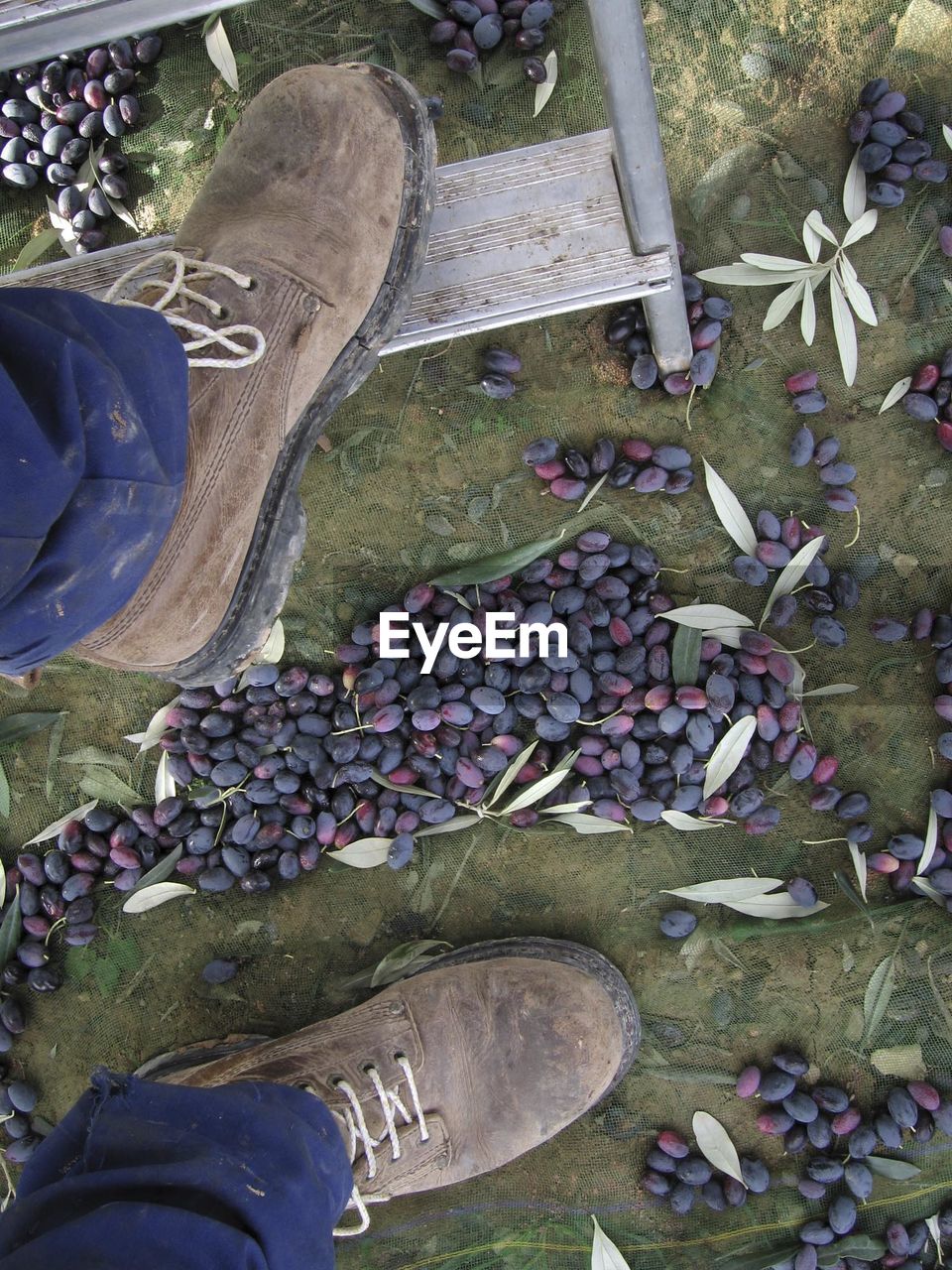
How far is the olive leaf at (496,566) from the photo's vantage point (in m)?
1.60

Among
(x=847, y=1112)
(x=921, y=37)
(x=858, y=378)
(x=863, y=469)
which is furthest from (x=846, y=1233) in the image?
(x=921, y=37)

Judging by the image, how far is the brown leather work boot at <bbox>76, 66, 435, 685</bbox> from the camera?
3.95ft

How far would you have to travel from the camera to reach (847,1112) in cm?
157

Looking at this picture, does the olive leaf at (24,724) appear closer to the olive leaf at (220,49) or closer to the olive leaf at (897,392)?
the olive leaf at (220,49)

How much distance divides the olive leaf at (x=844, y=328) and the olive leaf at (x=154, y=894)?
146cm

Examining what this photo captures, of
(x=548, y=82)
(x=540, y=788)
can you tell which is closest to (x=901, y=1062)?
(x=540, y=788)

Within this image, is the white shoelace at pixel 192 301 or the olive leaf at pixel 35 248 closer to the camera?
the white shoelace at pixel 192 301

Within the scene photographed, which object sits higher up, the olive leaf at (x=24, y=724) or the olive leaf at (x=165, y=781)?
the olive leaf at (x=24, y=724)

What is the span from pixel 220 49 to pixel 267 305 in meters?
0.75

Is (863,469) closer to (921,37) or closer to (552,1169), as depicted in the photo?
(921,37)

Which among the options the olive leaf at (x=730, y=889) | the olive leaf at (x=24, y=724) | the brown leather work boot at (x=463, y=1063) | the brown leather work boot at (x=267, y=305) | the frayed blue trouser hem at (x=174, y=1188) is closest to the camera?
the frayed blue trouser hem at (x=174, y=1188)

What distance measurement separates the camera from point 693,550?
64.3 inches

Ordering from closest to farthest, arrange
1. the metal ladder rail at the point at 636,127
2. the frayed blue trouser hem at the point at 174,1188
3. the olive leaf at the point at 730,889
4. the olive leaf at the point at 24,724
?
the frayed blue trouser hem at the point at 174,1188 → the metal ladder rail at the point at 636,127 → the olive leaf at the point at 730,889 → the olive leaf at the point at 24,724

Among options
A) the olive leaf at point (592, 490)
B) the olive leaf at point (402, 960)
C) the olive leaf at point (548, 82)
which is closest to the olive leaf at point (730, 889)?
the olive leaf at point (402, 960)
